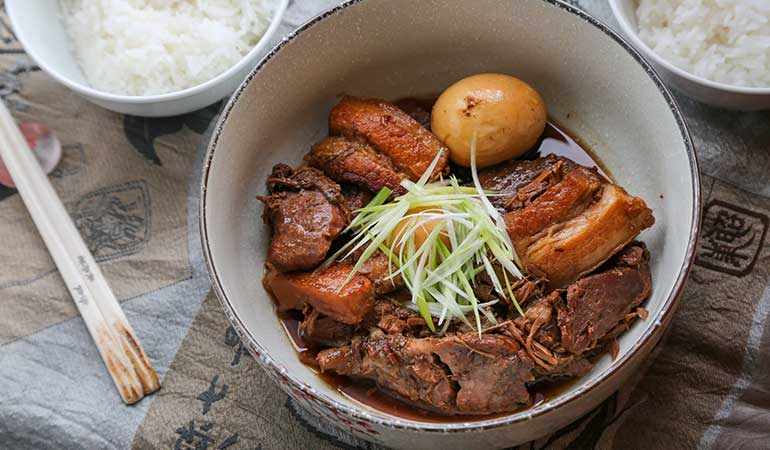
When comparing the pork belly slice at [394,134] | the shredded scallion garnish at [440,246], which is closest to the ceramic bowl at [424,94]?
the pork belly slice at [394,134]

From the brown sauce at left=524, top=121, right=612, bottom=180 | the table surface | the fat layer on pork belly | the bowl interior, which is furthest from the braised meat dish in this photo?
the bowl interior

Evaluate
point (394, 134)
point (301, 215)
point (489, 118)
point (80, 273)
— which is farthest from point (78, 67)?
point (489, 118)

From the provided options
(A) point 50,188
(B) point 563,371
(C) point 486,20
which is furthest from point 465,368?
(A) point 50,188

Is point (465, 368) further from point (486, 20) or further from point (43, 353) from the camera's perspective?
point (43, 353)

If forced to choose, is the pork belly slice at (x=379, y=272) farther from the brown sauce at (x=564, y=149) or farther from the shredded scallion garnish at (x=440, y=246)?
the brown sauce at (x=564, y=149)

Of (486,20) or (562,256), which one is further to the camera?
(486,20)

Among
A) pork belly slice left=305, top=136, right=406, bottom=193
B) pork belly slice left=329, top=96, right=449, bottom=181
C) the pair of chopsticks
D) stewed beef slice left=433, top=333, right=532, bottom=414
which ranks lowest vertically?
the pair of chopsticks

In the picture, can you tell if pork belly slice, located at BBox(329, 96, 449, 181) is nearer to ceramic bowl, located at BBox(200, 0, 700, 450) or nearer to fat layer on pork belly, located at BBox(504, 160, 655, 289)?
ceramic bowl, located at BBox(200, 0, 700, 450)
